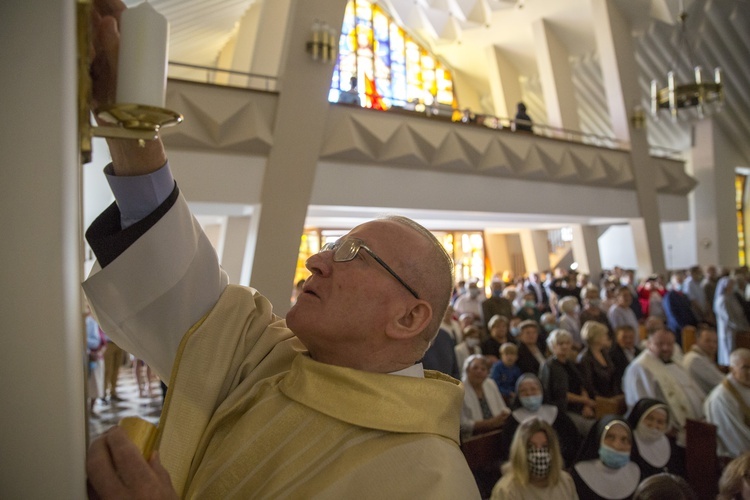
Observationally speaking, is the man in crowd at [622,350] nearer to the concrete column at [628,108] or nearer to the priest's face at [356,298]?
the priest's face at [356,298]

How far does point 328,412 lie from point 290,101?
678 centimetres

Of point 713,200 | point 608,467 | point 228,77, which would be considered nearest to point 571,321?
point 608,467

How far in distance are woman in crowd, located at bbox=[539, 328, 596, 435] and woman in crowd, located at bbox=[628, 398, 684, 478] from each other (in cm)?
56

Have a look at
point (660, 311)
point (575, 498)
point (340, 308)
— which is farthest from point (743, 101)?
point (340, 308)

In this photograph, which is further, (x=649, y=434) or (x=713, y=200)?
(x=713, y=200)

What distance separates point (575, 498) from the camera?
317 centimetres

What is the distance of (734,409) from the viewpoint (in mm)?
4281

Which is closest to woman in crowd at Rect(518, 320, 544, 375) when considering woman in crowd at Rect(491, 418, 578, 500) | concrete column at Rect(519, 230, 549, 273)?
woman in crowd at Rect(491, 418, 578, 500)

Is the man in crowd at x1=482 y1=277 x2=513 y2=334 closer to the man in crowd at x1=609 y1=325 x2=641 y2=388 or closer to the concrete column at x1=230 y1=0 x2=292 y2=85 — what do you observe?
the man in crowd at x1=609 y1=325 x2=641 y2=388

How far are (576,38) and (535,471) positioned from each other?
14384 mm

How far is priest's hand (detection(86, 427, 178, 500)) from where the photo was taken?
2.65 ft

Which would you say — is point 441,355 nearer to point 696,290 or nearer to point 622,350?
point 622,350

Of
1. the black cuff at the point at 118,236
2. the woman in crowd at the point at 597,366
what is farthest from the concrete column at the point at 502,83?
the black cuff at the point at 118,236

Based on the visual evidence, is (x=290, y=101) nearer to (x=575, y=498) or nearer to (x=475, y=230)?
(x=575, y=498)
